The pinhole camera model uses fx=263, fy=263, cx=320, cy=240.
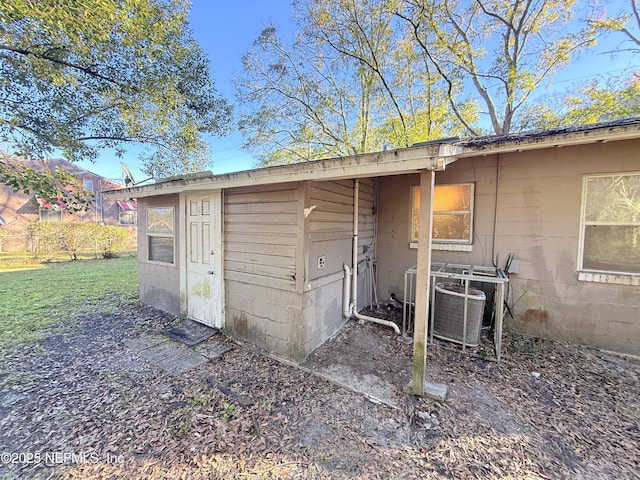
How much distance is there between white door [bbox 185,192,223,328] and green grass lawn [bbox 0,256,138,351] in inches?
84.7

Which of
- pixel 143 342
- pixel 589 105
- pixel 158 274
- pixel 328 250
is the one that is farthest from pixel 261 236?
pixel 589 105

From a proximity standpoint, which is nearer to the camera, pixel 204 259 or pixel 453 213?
pixel 204 259

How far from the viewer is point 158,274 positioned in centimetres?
507

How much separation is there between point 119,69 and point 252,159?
20.8 feet

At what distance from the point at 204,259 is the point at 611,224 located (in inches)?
225

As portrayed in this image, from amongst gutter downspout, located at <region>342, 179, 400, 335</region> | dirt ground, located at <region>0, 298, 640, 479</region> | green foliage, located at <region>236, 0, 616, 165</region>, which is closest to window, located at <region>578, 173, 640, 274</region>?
dirt ground, located at <region>0, 298, 640, 479</region>

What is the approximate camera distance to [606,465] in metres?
1.86

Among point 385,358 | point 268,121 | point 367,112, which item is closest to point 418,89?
point 367,112

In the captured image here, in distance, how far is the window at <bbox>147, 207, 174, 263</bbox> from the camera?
4.80 m

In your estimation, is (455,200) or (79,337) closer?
(79,337)

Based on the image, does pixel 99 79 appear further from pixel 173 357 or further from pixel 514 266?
pixel 514 266

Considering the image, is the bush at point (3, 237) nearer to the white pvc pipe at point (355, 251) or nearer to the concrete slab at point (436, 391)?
the white pvc pipe at point (355, 251)

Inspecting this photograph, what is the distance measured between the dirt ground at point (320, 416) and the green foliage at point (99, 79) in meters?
3.51

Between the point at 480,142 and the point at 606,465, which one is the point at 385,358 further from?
the point at 480,142
